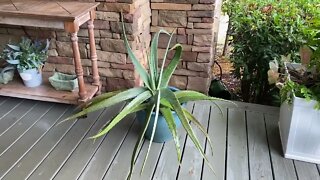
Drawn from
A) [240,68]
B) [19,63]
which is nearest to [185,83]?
[240,68]

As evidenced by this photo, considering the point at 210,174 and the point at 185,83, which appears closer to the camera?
the point at 210,174

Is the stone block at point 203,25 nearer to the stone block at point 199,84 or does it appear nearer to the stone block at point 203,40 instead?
the stone block at point 203,40

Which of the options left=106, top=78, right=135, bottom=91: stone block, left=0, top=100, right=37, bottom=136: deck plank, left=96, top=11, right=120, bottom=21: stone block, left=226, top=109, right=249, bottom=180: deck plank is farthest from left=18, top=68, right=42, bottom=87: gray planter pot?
left=226, top=109, right=249, bottom=180: deck plank

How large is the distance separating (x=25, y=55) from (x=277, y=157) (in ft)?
5.99

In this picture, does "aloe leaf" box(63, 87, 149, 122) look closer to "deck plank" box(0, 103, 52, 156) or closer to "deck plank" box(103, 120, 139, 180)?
"deck plank" box(103, 120, 139, 180)

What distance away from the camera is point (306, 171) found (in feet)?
5.67

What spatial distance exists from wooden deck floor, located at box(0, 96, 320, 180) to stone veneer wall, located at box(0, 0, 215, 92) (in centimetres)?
30

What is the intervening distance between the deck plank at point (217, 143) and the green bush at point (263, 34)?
1.40ft

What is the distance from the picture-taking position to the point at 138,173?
1.70 metres

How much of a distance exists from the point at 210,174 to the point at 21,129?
1285 mm

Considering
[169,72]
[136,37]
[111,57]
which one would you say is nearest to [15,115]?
[111,57]

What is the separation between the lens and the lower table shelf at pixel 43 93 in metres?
2.20

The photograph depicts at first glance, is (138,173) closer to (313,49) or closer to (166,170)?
(166,170)

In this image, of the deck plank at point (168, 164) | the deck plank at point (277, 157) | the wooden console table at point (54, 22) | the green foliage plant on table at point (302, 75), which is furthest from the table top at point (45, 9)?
the deck plank at point (277, 157)
